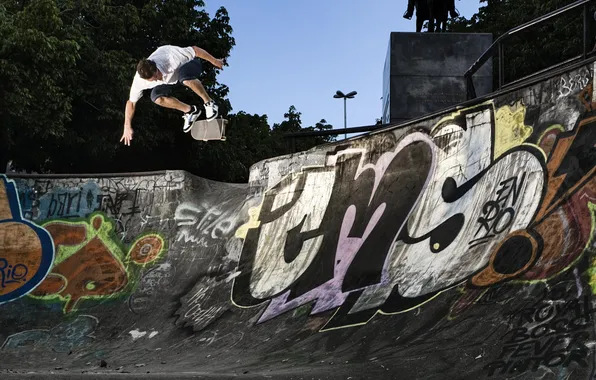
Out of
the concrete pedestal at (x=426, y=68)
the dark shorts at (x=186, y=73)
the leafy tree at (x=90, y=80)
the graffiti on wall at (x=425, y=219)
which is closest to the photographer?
the graffiti on wall at (x=425, y=219)

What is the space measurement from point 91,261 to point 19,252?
1411mm

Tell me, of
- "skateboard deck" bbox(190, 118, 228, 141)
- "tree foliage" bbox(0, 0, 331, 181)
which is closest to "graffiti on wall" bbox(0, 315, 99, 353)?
"skateboard deck" bbox(190, 118, 228, 141)

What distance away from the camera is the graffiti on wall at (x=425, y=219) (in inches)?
333

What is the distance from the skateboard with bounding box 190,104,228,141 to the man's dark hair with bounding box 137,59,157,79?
1.28 metres

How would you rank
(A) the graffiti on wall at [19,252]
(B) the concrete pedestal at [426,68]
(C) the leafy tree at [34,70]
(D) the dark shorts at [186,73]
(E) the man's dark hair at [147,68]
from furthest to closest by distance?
1. (C) the leafy tree at [34,70]
2. (B) the concrete pedestal at [426,68]
3. (A) the graffiti on wall at [19,252]
4. (D) the dark shorts at [186,73]
5. (E) the man's dark hair at [147,68]

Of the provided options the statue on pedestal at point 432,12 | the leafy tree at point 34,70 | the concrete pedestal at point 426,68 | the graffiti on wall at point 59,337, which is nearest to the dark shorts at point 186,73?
the graffiti on wall at point 59,337

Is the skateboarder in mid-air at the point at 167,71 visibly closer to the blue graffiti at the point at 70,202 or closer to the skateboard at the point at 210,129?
the skateboard at the point at 210,129

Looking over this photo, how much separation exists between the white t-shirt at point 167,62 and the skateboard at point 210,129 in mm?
1007

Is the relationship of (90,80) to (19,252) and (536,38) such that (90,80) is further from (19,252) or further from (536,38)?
(536,38)

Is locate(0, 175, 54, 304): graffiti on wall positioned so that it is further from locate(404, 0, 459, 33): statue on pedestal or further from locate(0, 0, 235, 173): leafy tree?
locate(404, 0, 459, 33): statue on pedestal

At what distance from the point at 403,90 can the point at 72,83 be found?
11.7 metres

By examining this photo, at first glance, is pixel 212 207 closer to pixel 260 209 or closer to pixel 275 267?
pixel 260 209

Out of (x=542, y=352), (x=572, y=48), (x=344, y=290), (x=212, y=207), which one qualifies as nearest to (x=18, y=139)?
(x=212, y=207)

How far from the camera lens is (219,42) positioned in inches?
1069
